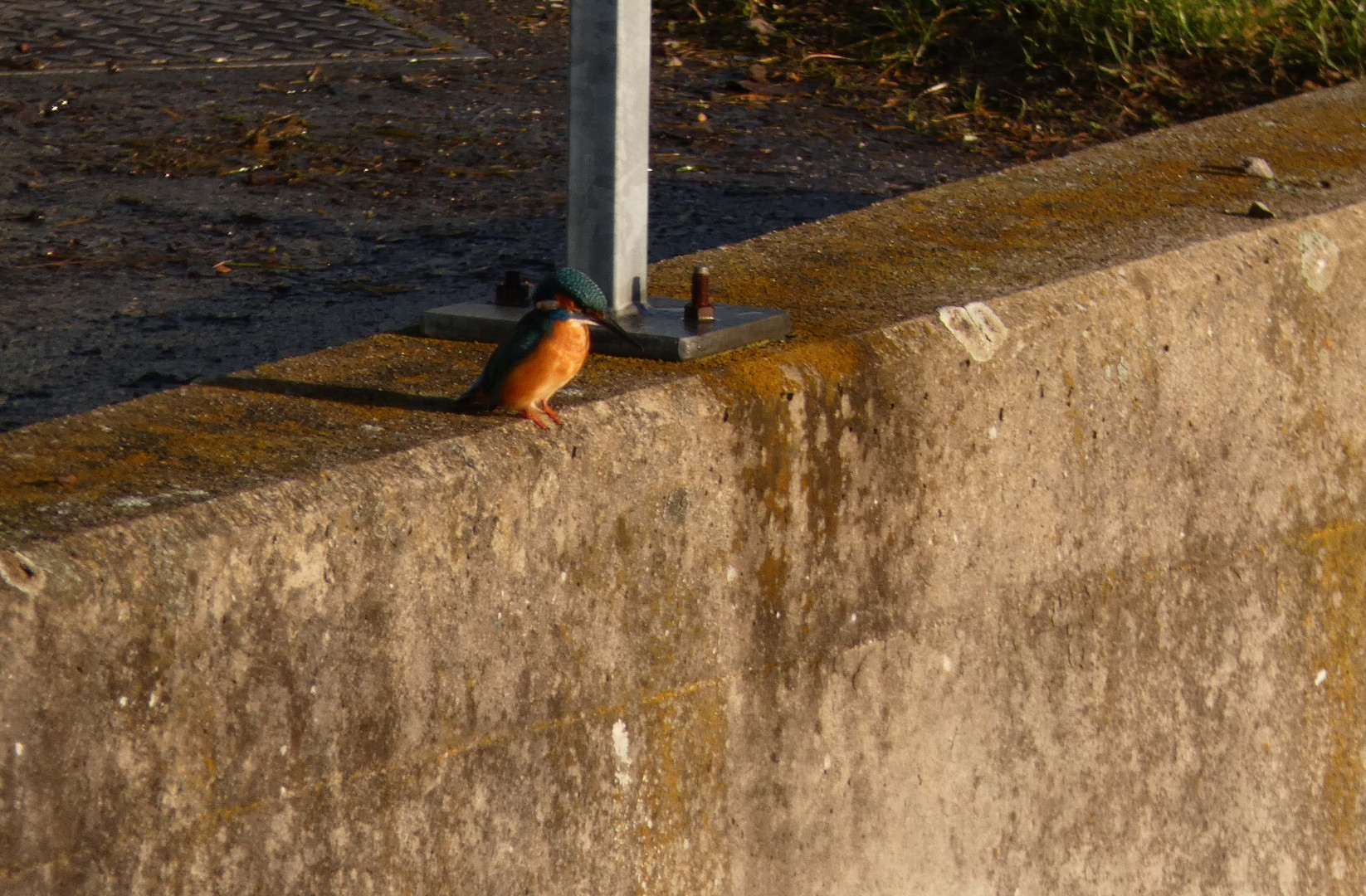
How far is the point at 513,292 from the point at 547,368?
0.48m

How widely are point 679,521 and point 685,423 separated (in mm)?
125

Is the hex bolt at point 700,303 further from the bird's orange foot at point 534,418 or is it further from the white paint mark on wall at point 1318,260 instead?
the white paint mark on wall at point 1318,260

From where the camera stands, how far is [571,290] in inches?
83.7

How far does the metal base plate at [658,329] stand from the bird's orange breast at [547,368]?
0.57ft

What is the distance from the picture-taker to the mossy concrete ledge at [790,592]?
1.71 m

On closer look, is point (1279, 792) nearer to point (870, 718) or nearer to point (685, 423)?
point (870, 718)

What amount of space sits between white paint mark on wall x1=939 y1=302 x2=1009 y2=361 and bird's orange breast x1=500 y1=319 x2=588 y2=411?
648 mm

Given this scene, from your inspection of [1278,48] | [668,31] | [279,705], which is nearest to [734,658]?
[279,705]

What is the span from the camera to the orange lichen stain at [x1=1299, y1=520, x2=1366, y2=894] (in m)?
3.05

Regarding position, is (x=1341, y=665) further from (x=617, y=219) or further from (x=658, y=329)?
(x=617, y=219)

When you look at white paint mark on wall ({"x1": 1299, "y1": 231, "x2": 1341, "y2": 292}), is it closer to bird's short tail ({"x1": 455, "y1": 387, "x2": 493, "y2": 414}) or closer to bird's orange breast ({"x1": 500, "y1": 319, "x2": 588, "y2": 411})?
bird's orange breast ({"x1": 500, "y1": 319, "x2": 588, "y2": 411})

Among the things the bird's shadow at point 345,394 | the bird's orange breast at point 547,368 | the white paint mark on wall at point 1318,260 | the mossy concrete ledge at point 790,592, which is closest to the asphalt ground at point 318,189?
the bird's shadow at point 345,394

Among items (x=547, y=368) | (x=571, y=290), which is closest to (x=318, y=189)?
(x=571, y=290)

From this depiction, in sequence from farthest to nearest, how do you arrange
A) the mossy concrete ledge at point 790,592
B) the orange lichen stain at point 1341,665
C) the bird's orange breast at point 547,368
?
the orange lichen stain at point 1341,665, the bird's orange breast at point 547,368, the mossy concrete ledge at point 790,592
